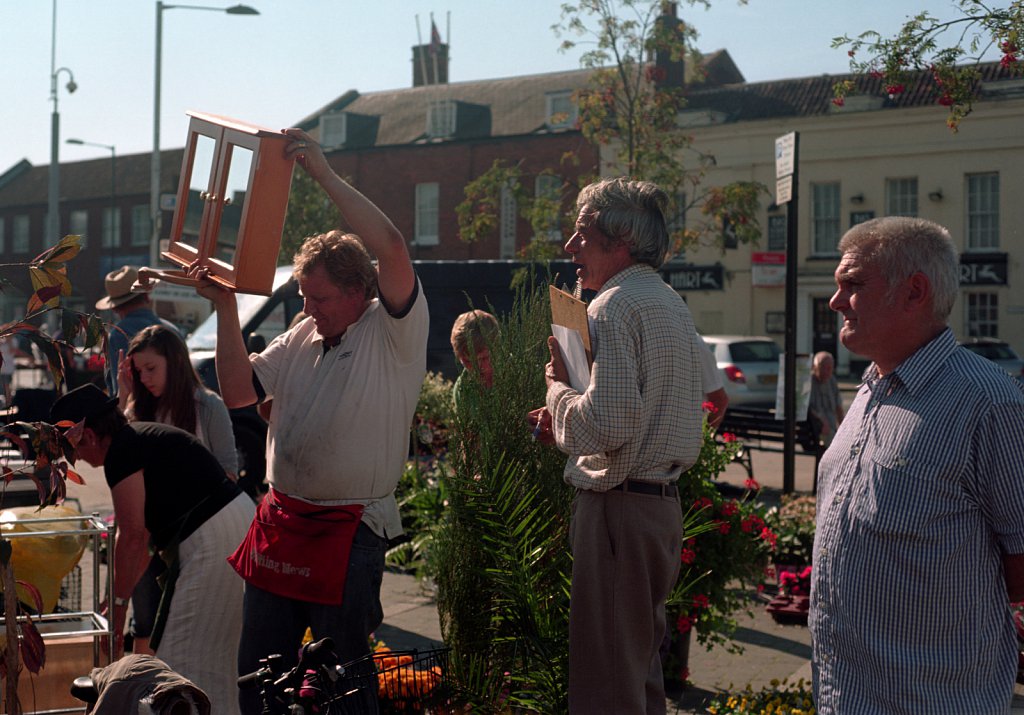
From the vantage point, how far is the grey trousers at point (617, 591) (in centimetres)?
341

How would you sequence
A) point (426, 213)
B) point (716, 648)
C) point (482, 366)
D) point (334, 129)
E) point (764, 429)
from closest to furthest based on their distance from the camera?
point (482, 366)
point (716, 648)
point (764, 429)
point (426, 213)
point (334, 129)

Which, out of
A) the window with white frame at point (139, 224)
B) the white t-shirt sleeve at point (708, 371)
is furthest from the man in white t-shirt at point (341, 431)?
the window with white frame at point (139, 224)

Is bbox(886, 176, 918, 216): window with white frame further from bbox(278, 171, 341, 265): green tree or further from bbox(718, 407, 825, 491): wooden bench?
bbox(718, 407, 825, 491): wooden bench

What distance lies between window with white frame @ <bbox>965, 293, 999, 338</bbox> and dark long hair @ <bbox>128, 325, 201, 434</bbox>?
30937 millimetres

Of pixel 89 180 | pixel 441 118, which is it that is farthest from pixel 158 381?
pixel 89 180

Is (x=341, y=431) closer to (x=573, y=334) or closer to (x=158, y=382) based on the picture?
(x=573, y=334)

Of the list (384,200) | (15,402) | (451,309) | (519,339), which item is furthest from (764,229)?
(519,339)

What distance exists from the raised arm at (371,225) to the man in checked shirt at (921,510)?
4.50ft

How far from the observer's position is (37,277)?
2.64m

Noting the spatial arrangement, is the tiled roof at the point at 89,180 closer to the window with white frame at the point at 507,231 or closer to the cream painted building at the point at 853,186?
the window with white frame at the point at 507,231

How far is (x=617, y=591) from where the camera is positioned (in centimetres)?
343

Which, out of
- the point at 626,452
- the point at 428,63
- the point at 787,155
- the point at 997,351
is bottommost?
the point at 626,452

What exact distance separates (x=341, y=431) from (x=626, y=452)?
88 cm

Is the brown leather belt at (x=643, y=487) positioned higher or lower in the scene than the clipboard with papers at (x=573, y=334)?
lower
